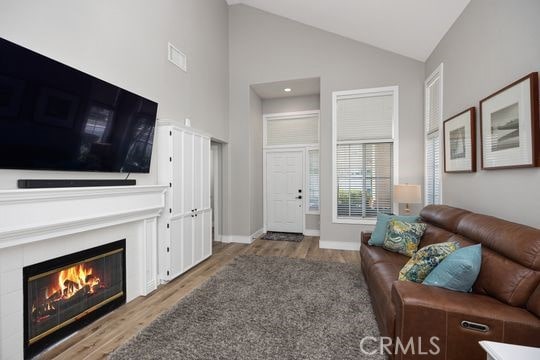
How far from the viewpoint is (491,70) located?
7.63 feet

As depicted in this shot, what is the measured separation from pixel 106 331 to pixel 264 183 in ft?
13.9

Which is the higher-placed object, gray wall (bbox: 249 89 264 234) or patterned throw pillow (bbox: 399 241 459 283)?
gray wall (bbox: 249 89 264 234)

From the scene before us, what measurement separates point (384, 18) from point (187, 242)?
439cm

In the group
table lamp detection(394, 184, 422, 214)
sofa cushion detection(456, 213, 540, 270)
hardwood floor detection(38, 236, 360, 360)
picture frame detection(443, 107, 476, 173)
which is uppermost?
picture frame detection(443, 107, 476, 173)

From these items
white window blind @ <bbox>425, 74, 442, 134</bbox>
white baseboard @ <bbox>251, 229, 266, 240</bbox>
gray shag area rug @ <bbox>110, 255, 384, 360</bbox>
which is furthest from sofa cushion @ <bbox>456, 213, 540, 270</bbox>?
white baseboard @ <bbox>251, 229, 266, 240</bbox>

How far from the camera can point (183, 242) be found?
339 centimetres

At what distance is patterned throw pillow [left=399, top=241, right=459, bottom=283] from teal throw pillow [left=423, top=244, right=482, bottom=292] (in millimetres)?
99

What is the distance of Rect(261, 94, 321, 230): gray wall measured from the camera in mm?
5680

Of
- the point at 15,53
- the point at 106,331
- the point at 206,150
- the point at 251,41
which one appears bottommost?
the point at 106,331

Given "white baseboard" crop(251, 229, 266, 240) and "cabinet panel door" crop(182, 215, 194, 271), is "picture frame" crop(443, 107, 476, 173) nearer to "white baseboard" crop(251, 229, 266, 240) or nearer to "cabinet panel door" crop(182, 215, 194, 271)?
"cabinet panel door" crop(182, 215, 194, 271)

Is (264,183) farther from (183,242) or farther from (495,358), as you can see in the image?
(495,358)

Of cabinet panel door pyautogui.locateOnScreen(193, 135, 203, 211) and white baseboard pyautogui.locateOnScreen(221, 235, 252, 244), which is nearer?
cabinet panel door pyautogui.locateOnScreen(193, 135, 203, 211)

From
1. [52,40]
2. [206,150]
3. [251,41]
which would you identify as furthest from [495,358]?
[251,41]

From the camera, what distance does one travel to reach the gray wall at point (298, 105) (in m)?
5.68
